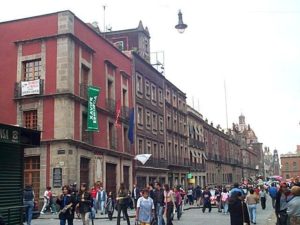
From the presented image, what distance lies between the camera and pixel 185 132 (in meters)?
57.6

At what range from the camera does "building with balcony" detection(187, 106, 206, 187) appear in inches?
2356

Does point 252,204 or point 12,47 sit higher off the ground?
point 12,47

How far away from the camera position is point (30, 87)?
1140 inches

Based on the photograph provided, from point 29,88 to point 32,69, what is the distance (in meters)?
1.46

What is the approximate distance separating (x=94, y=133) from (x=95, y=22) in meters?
16.2

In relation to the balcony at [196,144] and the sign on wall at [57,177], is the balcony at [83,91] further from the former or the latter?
the balcony at [196,144]

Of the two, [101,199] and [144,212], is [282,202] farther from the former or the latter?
[101,199]

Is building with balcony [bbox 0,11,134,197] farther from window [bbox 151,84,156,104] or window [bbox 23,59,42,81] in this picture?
window [bbox 151,84,156,104]

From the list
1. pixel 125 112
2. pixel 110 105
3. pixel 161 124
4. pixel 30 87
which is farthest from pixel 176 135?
pixel 30 87

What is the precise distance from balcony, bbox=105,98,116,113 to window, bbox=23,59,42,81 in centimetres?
615

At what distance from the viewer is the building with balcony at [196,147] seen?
5984cm

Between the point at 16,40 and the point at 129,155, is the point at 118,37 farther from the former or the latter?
the point at 16,40

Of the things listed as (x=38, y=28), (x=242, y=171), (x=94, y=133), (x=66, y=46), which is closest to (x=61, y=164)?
(x=94, y=133)

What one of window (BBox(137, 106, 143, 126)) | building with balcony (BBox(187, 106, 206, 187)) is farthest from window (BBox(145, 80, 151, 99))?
building with balcony (BBox(187, 106, 206, 187))
